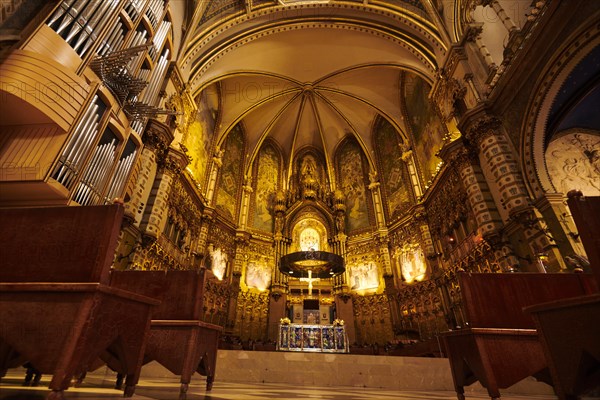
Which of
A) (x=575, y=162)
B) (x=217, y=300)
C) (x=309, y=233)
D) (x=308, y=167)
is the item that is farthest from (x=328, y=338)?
(x=308, y=167)

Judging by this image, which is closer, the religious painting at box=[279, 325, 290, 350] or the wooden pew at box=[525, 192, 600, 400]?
the wooden pew at box=[525, 192, 600, 400]

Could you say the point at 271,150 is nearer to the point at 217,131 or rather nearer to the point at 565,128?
the point at 217,131

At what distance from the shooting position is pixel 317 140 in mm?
21875

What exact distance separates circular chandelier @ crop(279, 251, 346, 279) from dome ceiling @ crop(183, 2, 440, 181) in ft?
26.6

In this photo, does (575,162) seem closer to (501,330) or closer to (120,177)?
(501,330)

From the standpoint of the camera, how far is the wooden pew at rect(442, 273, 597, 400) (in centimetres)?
298

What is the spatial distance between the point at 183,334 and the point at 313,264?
10.9m

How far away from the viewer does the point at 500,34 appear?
998 centimetres

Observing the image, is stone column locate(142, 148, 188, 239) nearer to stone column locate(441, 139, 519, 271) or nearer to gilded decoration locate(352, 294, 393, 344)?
stone column locate(441, 139, 519, 271)

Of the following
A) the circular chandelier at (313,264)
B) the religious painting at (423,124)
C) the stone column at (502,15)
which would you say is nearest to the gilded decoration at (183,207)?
the circular chandelier at (313,264)

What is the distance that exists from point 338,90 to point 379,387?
16861 mm

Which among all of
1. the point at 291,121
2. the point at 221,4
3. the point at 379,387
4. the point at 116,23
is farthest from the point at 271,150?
the point at 379,387

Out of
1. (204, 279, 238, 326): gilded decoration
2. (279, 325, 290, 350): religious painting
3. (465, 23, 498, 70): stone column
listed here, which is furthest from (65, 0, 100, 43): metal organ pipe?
(465, 23, 498, 70): stone column

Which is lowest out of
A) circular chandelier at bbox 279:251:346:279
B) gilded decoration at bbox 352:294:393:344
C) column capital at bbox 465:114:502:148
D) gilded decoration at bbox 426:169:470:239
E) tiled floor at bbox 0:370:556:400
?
tiled floor at bbox 0:370:556:400
